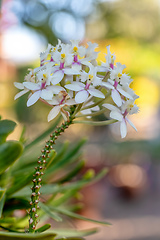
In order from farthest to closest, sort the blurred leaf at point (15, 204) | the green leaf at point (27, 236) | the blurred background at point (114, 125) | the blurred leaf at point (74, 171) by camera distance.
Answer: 1. the blurred background at point (114, 125)
2. the blurred leaf at point (74, 171)
3. the blurred leaf at point (15, 204)
4. the green leaf at point (27, 236)

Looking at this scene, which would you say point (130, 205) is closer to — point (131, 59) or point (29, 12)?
point (131, 59)

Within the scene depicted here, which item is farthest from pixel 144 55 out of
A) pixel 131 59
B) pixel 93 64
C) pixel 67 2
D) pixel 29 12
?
pixel 93 64

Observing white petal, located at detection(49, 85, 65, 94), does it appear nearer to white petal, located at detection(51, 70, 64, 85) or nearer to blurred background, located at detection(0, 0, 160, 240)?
white petal, located at detection(51, 70, 64, 85)

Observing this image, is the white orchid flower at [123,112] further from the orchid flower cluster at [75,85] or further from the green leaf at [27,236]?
the green leaf at [27,236]

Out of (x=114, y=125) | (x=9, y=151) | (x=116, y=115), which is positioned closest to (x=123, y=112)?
(x=116, y=115)

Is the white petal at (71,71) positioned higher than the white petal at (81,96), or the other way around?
the white petal at (71,71)

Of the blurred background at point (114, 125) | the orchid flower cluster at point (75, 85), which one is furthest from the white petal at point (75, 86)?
the blurred background at point (114, 125)

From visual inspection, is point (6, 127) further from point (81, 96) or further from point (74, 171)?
point (74, 171)
